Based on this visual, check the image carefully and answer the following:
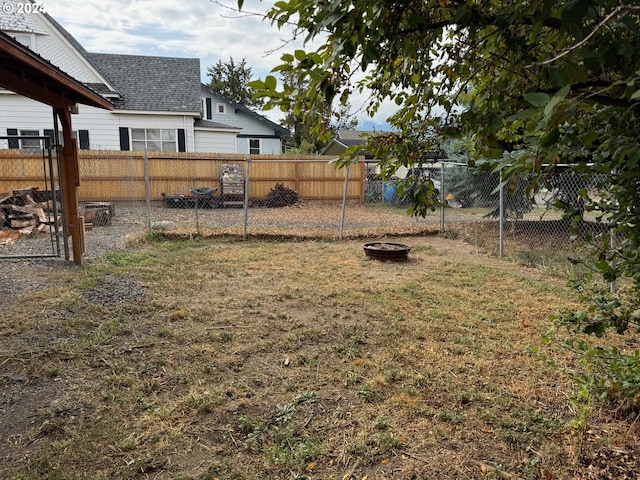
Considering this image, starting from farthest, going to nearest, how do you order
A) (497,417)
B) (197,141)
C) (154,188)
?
1. (197,141)
2. (154,188)
3. (497,417)

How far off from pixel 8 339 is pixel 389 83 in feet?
11.9

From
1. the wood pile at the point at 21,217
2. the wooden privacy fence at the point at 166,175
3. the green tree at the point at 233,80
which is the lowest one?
the wood pile at the point at 21,217

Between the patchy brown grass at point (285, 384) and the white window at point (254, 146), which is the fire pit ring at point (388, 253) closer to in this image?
the patchy brown grass at point (285, 384)

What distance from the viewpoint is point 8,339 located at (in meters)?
3.57

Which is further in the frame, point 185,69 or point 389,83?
point 185,69

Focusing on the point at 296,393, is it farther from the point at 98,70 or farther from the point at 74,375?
the point at 98,70

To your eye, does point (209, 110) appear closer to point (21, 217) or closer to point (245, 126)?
point (245, 126)

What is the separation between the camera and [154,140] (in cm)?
1659

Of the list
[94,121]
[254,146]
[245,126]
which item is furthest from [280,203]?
[245,126]

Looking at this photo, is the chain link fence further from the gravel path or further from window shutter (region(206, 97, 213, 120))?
window shutter (region(206, 97, 213, 120))

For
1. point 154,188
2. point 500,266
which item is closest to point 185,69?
point 154,188

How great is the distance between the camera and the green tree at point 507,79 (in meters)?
1.04

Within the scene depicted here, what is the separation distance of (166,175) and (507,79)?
14.9m

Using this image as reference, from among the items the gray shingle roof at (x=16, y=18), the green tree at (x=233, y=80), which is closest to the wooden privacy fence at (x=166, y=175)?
the gray shingle roof at (x=16, y=18)
